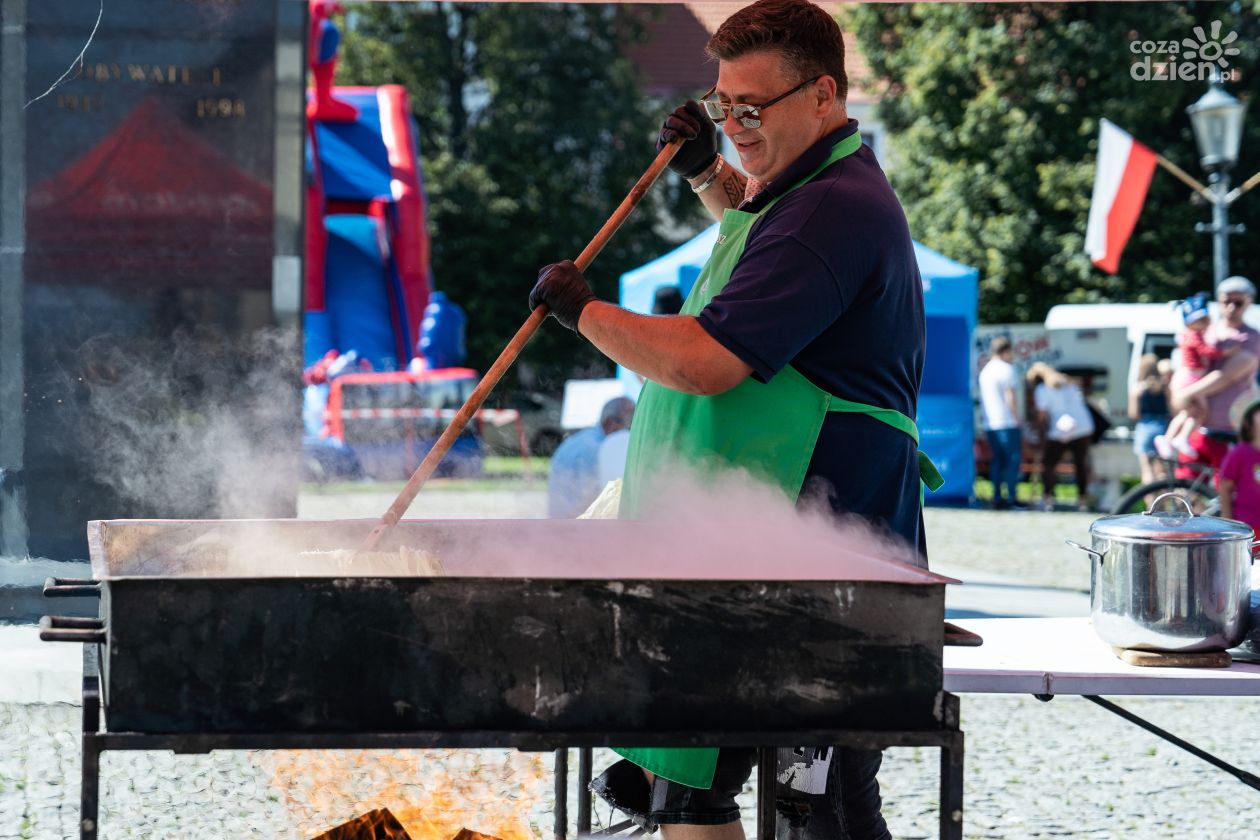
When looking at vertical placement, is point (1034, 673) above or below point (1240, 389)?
below

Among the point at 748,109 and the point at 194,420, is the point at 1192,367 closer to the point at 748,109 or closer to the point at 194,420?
the point at 194,420

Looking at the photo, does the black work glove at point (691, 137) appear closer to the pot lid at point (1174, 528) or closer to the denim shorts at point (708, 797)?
the pot lid at point (1174, 528)

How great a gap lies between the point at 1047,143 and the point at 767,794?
22572mm

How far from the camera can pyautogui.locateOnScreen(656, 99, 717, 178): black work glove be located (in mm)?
2615

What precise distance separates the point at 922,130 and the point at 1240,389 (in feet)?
55.8

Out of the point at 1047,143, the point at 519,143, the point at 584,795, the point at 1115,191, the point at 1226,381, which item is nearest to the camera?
the point at 584,795

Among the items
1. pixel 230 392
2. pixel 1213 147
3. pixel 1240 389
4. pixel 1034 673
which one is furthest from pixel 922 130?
pixel 1034 673

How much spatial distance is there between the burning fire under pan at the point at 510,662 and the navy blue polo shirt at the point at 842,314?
1.24 feet

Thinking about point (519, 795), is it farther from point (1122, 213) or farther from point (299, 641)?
point (1122, 213)

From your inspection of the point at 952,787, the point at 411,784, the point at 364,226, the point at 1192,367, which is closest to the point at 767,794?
the point at 952,787

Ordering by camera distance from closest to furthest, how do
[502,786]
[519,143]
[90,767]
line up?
1. [90,767]
2. [502,786]
3. [519,143]

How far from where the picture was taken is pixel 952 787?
1.92 meters

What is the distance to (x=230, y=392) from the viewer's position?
5383mm

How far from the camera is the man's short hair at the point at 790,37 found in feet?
7.45
